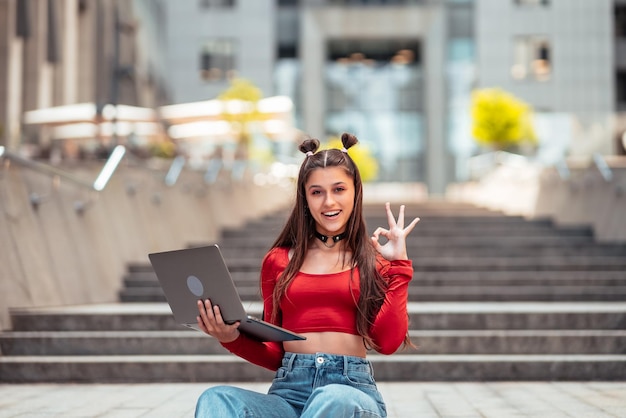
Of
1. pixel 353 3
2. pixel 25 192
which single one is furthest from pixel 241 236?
pixel 353 3

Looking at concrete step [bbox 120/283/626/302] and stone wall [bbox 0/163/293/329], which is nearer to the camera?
stone wall [bbox 0/163/293/329]

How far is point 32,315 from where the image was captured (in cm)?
898

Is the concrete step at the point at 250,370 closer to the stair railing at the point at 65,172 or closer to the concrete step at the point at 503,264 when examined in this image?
the stair railing at the point at 65,172

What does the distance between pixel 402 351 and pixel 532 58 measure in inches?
1484

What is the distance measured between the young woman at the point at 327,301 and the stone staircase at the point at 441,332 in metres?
3.20

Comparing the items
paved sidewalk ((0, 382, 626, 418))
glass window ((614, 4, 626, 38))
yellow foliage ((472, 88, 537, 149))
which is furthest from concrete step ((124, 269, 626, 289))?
glass window ((614, 4, 626, 38))

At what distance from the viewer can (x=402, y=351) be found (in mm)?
8523

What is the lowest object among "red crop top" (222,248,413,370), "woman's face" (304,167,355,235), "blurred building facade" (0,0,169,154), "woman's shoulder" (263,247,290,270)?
"red crop top" (222,248,413,370)

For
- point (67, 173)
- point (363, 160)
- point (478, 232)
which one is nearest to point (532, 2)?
point (363, 160)

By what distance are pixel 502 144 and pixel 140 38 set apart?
1591cm

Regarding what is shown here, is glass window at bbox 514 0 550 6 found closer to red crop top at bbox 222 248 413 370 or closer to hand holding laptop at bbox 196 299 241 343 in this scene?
red crop top at bbox 222 248 413 370

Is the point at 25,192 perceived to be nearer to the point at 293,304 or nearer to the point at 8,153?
the point at 8,153

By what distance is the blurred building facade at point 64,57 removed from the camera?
22812 millimetres

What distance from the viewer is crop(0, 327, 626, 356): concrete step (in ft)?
28.0
